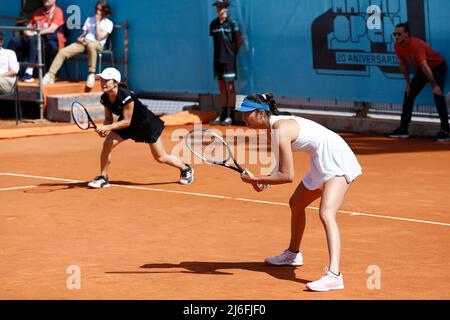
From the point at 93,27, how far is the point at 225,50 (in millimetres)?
3341

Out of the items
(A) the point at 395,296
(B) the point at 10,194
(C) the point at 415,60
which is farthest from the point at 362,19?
(A) the point at 395,296

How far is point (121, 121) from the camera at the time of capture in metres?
13.1

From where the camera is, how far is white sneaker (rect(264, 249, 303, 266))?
894cm

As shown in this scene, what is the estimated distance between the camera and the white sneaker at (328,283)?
799 centimetres

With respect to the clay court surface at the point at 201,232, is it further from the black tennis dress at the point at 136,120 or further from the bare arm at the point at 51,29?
the bare arm at the point at 51,29

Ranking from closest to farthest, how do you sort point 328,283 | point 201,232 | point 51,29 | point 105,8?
point 328,283, point 201,232, point 105,8, point 51,29

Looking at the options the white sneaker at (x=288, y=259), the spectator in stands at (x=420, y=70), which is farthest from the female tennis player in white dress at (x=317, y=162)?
the spectator in stands at (x=420, y=70)

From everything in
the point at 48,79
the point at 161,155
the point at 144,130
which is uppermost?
the point at 48,79

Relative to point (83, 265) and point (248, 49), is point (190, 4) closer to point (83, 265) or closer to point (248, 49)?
point (248, 49)

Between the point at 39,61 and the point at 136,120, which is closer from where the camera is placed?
the point at 136,120

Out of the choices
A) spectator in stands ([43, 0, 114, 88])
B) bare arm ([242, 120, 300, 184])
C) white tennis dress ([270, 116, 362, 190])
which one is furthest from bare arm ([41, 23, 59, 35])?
bare arm ([242, 120, 300, 184])

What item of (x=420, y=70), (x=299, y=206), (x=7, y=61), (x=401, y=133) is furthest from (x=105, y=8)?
(x=299, y=206)

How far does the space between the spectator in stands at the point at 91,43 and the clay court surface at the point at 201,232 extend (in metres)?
5.84

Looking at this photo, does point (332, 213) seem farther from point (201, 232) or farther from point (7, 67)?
point (7, 67)
